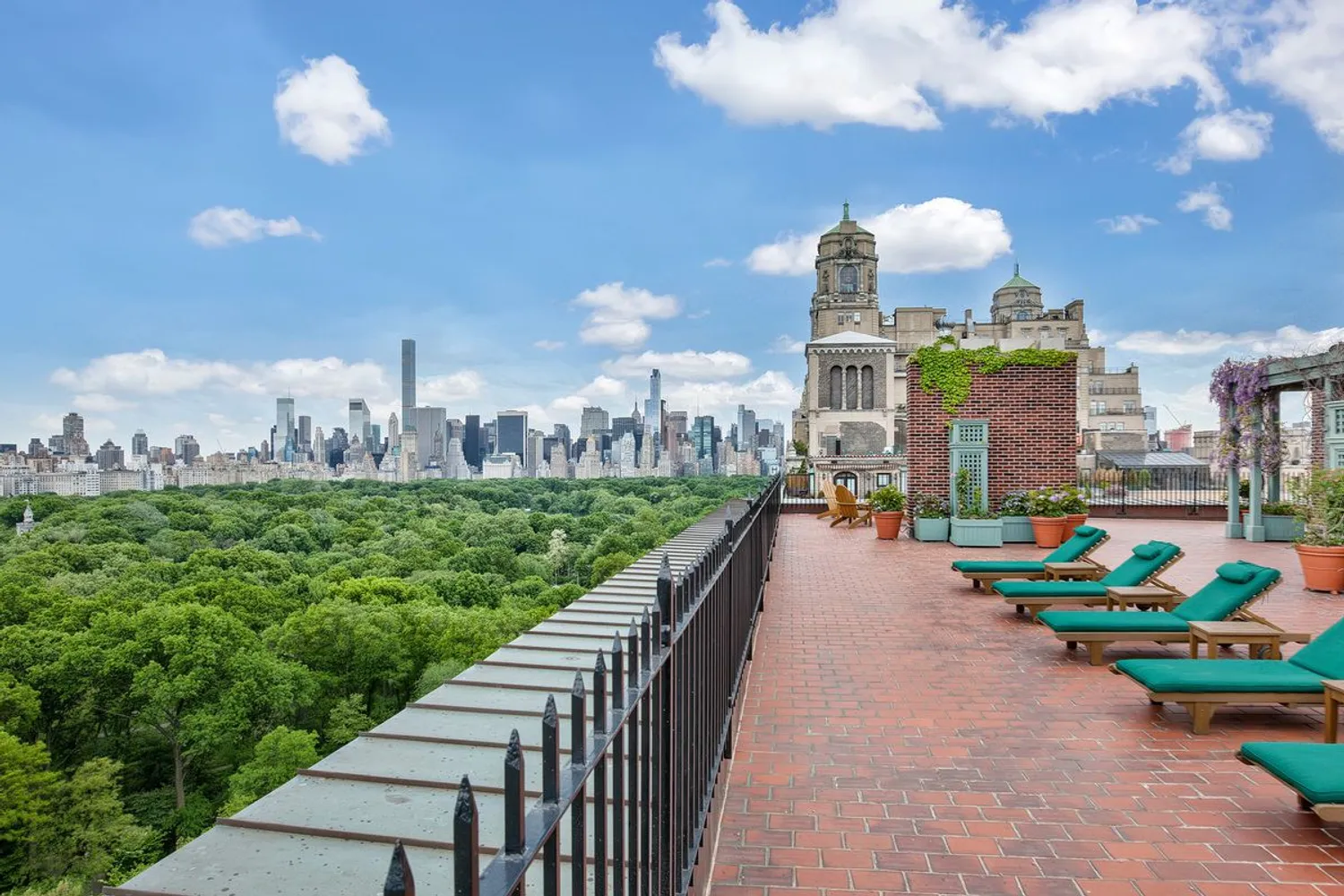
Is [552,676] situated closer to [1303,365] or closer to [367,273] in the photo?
[1303,365]

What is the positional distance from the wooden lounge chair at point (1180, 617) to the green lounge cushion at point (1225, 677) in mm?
1214

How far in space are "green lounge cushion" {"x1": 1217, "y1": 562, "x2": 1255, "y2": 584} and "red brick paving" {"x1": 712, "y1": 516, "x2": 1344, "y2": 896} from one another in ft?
3.10

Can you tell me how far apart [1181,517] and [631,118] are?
2587 centimetres

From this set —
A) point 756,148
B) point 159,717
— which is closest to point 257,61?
point 756,148

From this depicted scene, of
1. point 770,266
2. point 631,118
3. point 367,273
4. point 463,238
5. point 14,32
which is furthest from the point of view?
point 367,273

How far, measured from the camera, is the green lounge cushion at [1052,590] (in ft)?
26.5

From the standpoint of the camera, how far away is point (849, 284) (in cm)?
7444

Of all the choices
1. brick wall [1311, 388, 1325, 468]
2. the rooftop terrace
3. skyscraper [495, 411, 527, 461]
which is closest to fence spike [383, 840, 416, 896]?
the rooftop terrace

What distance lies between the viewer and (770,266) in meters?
91.8

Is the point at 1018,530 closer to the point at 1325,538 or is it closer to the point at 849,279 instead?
the point at 1325,538

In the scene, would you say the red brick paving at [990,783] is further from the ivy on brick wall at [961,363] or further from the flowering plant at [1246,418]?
the flowering plant at [1246,418]

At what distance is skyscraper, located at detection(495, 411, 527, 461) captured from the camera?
640 ft

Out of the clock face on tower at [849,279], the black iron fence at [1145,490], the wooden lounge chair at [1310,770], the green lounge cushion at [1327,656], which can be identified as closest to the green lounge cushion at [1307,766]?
the wooden lounge chair at [1310,770]

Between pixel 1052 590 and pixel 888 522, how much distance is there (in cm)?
752
